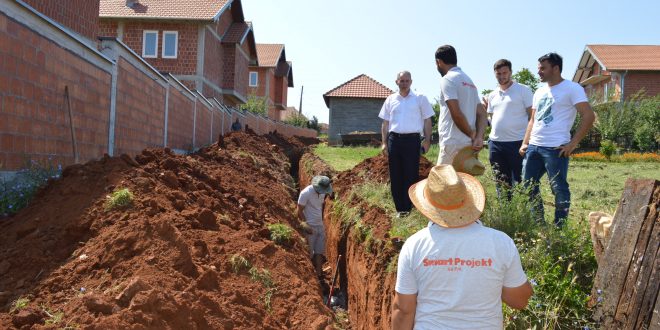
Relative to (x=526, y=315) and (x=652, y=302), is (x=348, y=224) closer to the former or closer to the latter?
(x=526, y=315)

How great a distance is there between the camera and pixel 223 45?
29.3m

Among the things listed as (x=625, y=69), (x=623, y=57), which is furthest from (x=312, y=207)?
(x=623, y=57)

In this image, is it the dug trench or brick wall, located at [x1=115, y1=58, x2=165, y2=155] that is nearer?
the dug trench

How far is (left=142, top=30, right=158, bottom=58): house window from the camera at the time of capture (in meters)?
25.4

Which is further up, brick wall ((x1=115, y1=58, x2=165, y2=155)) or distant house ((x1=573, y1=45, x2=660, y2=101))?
distant house ((x1=573, y1=45, x2=660, y2=101))

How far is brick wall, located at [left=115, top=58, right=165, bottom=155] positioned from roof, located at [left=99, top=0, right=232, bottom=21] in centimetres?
1509

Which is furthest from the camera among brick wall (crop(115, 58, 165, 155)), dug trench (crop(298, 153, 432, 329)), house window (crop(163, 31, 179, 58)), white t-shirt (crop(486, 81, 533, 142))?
house window (crop(163, 31, 179, 58))

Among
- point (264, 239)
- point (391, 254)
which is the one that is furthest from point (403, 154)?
point (264, 239)

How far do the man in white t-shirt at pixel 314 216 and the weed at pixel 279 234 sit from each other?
205 centimetres

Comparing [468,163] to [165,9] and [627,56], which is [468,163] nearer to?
[165,9]

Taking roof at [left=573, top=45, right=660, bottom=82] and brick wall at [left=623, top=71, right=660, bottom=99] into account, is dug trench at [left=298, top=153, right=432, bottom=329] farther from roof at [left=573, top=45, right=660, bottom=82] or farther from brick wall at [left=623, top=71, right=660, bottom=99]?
brick wall at [left=623, top=71, right=660, bottom=99]

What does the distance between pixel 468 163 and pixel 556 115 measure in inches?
37.3

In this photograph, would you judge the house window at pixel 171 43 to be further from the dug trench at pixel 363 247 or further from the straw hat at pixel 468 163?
the straw hat at pixel 468 163

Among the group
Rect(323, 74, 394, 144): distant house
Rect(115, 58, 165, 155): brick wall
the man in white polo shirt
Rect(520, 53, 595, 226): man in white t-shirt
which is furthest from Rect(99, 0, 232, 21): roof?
Rect(520, 53, 595, 226): man in white t-shirt
